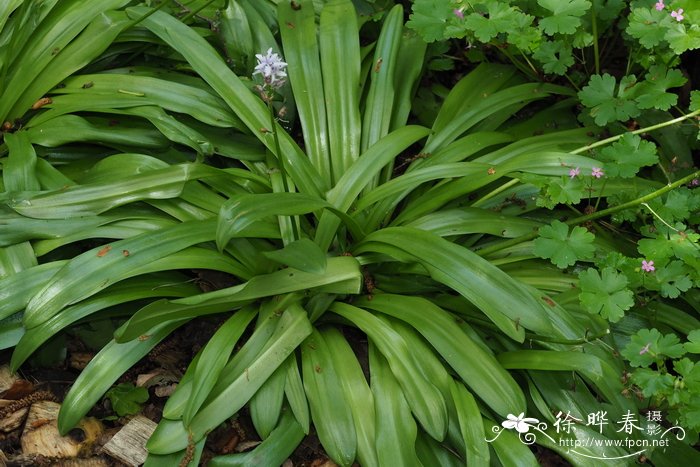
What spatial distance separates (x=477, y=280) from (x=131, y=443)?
1144mm

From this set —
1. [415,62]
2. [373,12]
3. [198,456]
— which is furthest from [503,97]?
[198,456]

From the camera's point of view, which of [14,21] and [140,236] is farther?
[14,21]

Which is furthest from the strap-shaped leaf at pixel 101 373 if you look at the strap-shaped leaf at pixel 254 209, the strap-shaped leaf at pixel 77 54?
the strap-shaped leaf at pixel 77 54

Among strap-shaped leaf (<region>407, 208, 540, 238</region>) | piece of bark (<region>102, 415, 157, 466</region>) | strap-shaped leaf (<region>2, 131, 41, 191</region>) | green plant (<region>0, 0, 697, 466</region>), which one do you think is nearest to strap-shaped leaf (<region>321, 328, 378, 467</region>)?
green plant (<region>0, 0, 697, 466</region>)

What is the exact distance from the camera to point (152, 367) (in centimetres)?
255

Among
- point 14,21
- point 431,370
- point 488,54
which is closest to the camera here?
point 431,370

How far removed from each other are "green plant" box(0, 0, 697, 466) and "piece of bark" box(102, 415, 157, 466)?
11cm

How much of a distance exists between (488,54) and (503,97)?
1.48 ft

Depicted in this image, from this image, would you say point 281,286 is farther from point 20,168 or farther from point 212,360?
point 20,168

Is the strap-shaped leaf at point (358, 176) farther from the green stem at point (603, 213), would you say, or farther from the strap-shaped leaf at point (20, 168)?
the strap-shaped leaf at point (20, 168)

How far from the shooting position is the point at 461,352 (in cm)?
226

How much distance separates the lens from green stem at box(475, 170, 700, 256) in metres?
2.22

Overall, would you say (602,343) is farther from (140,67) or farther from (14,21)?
(14,21)
